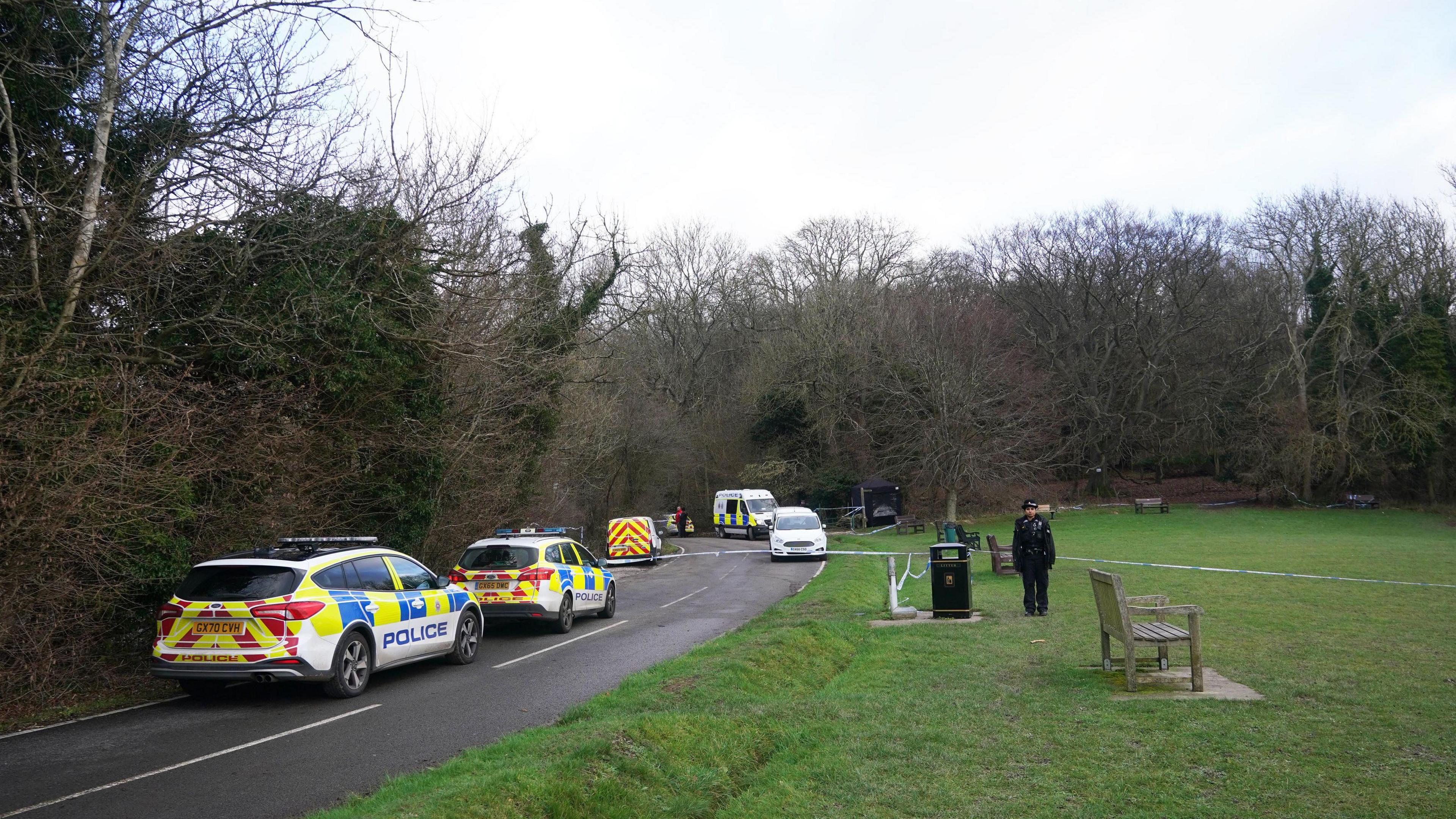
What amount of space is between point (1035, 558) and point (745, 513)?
107 ft

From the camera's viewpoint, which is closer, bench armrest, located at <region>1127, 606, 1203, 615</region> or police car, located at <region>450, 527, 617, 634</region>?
bench armrest, located at <region>1127, 606, 1203, 615</region>

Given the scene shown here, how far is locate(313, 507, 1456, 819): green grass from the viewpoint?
5.76 m

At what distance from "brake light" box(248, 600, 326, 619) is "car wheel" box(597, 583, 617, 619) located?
8.70m

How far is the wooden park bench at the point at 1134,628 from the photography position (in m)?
8.55

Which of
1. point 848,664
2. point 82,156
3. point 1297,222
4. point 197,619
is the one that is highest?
point 1297,222

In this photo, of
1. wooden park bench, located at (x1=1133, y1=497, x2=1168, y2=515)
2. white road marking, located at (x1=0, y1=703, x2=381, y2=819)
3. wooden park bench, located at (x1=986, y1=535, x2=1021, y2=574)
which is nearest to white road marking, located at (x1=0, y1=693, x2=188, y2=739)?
white road marking, located at (x1=0, y1=703, x2=381, y2=819)

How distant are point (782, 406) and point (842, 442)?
3.88 meters

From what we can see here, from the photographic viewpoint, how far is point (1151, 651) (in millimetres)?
10953

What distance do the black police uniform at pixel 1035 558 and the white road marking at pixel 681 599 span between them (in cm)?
767

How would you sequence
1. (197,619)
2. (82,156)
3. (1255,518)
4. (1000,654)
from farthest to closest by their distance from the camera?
(1255,518)
(82,156)
(1000,654)
(197,619)

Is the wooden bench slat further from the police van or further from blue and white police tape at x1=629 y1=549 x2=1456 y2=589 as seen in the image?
the police van

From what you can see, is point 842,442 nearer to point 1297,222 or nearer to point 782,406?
point 782,406

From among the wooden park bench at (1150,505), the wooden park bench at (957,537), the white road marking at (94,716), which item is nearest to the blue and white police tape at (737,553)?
the wooden park bench at (957,537)

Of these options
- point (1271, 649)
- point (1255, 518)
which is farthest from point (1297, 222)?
point (1271, 649)
